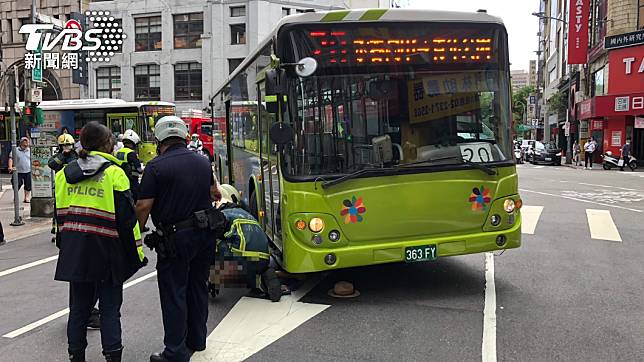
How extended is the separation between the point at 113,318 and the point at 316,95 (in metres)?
2.84

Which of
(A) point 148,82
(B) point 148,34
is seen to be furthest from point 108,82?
(B) point 148,34

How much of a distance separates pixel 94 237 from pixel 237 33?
45.4 m

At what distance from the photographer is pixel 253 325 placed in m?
5.64

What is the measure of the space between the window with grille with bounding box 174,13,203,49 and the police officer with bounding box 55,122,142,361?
152 ft

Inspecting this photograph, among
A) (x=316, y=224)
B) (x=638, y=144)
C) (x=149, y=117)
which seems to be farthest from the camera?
(x=638, y=144)

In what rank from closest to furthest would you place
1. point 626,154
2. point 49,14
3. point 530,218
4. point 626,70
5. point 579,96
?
1. point 530,218
2. point 626,154
3. point 626,70
4. point 579,96
5. point 49,14

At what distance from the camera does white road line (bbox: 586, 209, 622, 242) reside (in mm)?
10148

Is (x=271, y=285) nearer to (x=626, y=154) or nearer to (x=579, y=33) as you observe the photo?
(x=626, y=154)

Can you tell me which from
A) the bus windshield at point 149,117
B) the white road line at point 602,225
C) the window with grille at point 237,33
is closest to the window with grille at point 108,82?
the window with grille at point 237,33

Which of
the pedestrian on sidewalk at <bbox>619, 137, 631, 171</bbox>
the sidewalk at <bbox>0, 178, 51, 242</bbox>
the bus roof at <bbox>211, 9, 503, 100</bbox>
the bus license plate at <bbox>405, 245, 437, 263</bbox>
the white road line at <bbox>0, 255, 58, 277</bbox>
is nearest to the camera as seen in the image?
the bus roof at <bbox>211, 9, 503, 100</bbox>

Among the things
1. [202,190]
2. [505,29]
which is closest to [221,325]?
[202,190]

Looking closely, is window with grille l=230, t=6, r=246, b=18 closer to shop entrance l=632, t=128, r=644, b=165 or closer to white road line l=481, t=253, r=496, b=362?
shop entrance l=632, t=128, r=644, b=165

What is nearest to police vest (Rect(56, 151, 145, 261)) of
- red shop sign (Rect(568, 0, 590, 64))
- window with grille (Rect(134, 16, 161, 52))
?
red shop sign (Rect(568, 0, 590, 64))

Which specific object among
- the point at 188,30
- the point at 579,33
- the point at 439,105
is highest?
the point at 188,30
